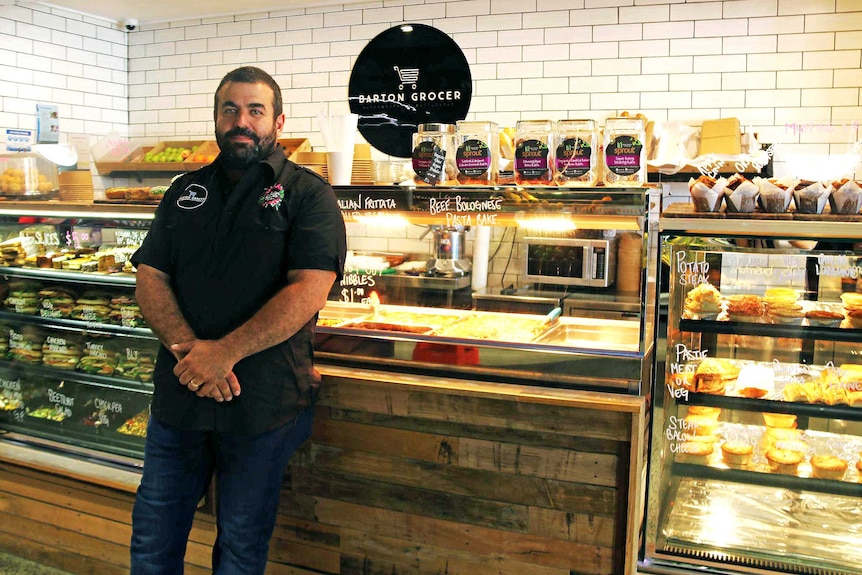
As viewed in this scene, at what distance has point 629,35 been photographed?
515 centimetres

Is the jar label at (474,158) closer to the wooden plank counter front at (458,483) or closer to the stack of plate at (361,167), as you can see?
the stack of plate at (361,167)

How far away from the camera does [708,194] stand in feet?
8.04

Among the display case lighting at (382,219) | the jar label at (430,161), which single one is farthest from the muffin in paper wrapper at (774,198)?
the display case lighting at (382,219)

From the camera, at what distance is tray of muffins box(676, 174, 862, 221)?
234 cm

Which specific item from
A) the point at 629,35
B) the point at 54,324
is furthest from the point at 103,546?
the point at 629,35

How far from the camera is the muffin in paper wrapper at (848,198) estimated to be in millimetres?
2322

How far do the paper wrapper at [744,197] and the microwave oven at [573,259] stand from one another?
183cm

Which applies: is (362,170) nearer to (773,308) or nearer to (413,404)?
(413,404)

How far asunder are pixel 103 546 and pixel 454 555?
5.42 ft

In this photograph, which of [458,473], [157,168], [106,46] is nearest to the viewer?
[458,473]

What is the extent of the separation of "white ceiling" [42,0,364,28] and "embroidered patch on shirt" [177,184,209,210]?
3888 mm

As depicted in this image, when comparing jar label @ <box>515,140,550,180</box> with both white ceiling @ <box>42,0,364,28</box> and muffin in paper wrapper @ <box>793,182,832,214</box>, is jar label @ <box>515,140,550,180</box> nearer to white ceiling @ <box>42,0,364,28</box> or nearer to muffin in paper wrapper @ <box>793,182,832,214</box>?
muffin in paper wrapper @ <box>793,182,832,214</box>

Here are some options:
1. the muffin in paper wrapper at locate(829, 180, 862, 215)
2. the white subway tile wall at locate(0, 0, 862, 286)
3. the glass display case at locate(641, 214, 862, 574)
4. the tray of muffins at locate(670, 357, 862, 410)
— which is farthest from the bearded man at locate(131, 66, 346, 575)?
the white subway tile wall at locate(0, 0, 862, 286)

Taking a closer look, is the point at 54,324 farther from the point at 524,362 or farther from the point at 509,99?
the point at 509,99
